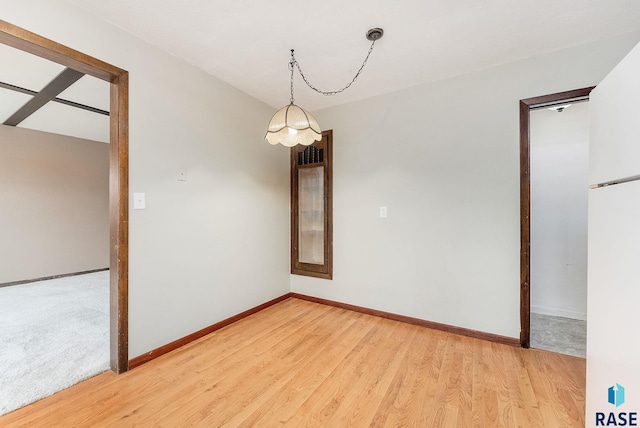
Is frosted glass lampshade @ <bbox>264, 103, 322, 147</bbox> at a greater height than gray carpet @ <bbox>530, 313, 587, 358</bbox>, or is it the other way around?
frosted glass lampshade @ <bbox>264, 103, 322, 147</bbox>

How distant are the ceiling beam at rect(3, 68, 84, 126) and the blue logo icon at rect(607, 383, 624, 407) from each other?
4.17 meters

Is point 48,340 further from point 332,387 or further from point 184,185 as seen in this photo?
point 332,387

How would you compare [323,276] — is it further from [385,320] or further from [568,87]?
[568,87]

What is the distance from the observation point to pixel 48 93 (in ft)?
9.37

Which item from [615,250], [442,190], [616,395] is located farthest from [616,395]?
[442,190]

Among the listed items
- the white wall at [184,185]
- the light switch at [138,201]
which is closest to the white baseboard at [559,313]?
the white wall at [184,185]

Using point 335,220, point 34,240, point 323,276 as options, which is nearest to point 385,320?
point 323,276

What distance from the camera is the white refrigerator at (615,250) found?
90 cm

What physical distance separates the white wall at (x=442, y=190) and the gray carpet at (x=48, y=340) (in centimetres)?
236

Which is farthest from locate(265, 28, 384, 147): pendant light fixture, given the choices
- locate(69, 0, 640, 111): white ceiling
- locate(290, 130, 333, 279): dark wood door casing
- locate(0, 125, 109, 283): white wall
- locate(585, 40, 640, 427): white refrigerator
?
locate(0, 125, 109, 283): white wall

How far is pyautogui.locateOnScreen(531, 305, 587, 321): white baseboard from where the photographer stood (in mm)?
2799

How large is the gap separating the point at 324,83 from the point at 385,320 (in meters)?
2.63

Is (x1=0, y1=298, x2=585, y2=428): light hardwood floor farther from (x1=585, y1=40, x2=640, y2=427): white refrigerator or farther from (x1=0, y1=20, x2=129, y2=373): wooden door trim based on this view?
(x1=585, y1=40, x2=640, y2=427): white refrigerator

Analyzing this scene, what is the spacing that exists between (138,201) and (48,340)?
5.16 ft
